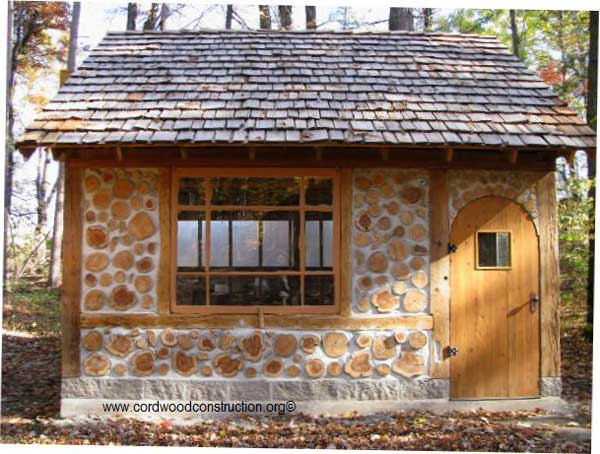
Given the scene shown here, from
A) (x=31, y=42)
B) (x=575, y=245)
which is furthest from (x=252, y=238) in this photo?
(x=31, y=42)

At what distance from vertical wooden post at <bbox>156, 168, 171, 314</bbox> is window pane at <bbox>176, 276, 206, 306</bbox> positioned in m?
0.12

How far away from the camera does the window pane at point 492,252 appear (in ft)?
18.2

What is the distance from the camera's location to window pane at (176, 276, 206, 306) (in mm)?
5414

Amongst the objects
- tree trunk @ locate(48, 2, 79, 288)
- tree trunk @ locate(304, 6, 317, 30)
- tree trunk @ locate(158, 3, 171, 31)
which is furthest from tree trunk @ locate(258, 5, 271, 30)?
tree trunk @ locate(48, 2, 79, 288)

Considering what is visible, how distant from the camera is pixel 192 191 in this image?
5477 mm

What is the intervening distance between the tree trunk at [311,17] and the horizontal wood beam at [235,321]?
1041 centimetres

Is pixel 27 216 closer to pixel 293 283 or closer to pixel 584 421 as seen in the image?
pixel 293 283

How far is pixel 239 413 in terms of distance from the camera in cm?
527

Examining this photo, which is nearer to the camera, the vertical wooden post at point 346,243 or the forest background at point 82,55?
the vertical wooden post at point 346,243

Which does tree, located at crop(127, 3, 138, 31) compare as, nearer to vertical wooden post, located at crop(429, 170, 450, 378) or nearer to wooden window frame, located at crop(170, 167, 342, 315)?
wooden window frame, located at crop(170, 167, 342, 315)

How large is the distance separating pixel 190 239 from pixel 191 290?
0.54 m

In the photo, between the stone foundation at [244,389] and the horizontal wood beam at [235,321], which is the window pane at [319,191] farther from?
the stone foundation at [244,389]

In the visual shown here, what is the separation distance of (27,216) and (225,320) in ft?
32.4

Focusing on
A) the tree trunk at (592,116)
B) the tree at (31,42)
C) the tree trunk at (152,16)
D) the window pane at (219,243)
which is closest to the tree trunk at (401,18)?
the tree trunk at (592,116)
